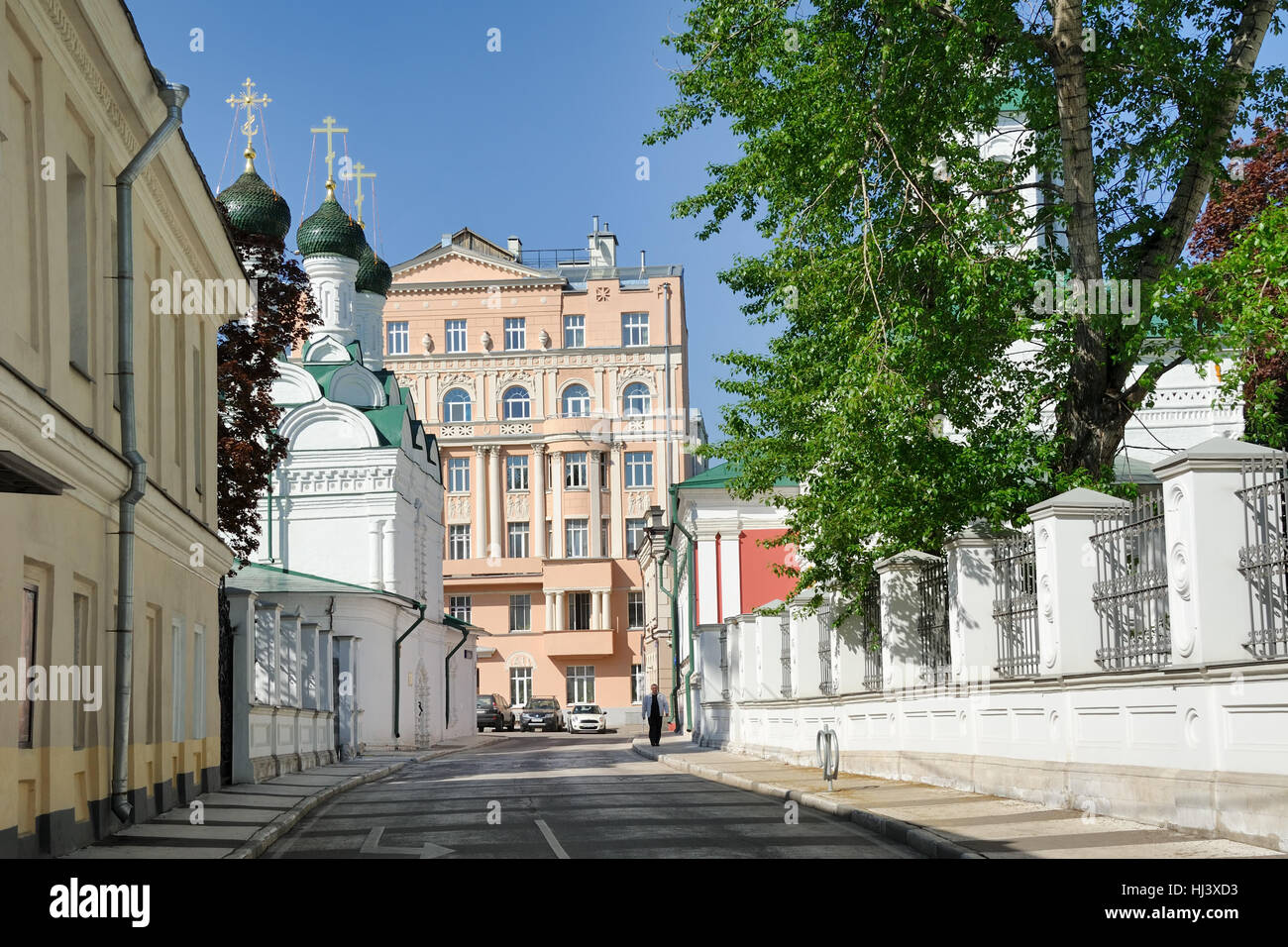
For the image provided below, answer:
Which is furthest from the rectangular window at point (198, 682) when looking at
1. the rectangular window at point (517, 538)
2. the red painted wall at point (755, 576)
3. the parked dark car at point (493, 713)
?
the rectangular window at point (517, 538)

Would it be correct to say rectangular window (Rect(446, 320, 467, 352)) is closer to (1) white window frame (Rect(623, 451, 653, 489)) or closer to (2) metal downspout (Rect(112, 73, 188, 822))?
(1) white window frame (Rect(623, 451, 653, 489))

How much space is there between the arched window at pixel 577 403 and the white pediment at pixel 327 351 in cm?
2653

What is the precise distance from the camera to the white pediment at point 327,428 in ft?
157

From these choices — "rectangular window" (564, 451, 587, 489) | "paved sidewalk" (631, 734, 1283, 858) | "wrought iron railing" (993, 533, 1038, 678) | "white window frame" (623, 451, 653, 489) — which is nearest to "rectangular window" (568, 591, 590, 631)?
"rectangular window" (564, 451, 587, 489)

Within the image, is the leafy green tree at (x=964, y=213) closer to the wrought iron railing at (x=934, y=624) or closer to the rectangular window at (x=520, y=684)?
the wrought iron railing at (x=934, y=624)

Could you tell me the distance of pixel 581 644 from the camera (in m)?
73.1

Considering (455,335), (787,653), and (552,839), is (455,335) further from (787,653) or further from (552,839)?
(552,839)

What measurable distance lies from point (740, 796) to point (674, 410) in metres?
58.5

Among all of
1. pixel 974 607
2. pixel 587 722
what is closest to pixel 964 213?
pixel 974 607

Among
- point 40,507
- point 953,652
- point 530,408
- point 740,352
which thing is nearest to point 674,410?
point 530,408

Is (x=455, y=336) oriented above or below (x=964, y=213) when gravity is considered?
above

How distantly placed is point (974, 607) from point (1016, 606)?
100 cm
